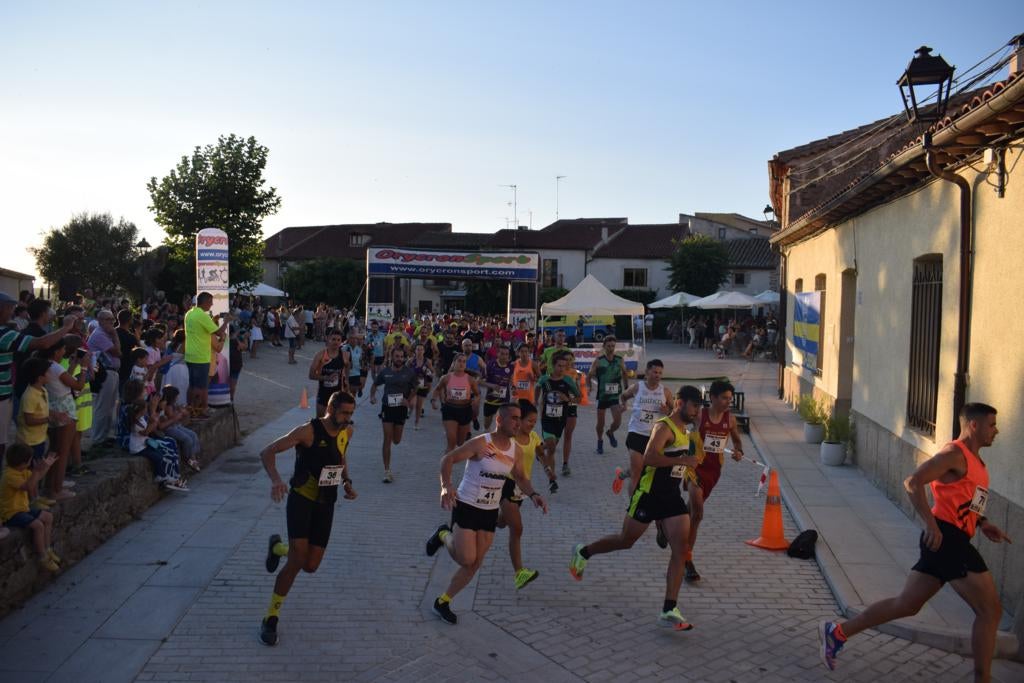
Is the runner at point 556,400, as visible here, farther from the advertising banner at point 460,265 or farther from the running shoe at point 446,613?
the advertising banner at point 460,265

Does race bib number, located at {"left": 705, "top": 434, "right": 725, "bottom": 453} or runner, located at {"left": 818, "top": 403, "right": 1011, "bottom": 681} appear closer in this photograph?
runner, located at {"left": 818, "top": 403, "right": 1011, "bottom": 681}

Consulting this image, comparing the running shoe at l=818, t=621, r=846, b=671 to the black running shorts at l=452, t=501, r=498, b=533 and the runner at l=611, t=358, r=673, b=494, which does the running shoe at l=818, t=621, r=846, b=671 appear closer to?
the black running shorts at l=452, t=501, r=498, b=533

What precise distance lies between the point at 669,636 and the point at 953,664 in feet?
6.28

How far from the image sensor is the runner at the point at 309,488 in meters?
6.12

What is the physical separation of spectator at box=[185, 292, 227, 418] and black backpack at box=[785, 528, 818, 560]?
7844 millimetres

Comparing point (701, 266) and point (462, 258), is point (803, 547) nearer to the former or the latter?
point (462, 258)

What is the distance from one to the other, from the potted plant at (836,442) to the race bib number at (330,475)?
8.71 meters

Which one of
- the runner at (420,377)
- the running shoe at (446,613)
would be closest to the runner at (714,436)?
the running shoe at (446,613)

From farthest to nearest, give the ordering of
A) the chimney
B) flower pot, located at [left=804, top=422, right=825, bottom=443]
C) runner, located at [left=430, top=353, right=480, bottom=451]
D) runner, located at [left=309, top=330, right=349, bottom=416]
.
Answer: flower pot, located at [left=804, top=422, right=825, bottom=443]
runner, located at [left=309, top=330, right=349, bottom=416]
runner, located at [left=430, top=353, right=480, bottom=451]
the chimney

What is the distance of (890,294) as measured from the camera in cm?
1107

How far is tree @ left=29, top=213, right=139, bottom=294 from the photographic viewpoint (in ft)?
150

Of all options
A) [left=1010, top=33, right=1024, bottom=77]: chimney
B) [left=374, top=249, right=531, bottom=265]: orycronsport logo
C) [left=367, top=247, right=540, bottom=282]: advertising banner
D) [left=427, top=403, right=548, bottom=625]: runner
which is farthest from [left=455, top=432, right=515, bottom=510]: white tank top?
[left=374, top=249, right=531, bottom=265]: orycronsport logo

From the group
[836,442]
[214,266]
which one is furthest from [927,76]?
[214,266]

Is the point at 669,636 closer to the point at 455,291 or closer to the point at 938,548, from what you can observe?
the point at 938,548
